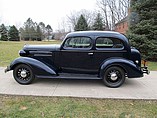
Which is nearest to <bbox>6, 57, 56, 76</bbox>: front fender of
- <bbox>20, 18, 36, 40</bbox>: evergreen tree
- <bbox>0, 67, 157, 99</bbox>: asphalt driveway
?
<bbox>0, 67, 157, 99</bbox>: asphalt driveway

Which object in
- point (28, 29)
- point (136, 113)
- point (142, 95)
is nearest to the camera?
point (136, 113)

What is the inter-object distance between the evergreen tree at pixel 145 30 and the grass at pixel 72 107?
694 centimetres

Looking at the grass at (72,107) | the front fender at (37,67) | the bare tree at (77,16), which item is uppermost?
the bare tree at (77,16)

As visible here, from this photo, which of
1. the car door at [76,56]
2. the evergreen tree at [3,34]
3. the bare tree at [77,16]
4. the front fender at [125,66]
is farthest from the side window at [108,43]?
the evergreen tree at [3,34]

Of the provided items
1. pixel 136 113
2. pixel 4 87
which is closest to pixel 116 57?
pixel 136 113

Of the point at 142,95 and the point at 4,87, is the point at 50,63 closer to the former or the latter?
the point at 4,87

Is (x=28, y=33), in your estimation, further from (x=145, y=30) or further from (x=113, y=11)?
(x=145, y=30)

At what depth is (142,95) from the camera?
15.4 feet

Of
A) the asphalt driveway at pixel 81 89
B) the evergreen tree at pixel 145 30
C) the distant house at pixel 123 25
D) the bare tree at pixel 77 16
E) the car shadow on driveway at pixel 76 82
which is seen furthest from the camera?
the bare tree at pixel 77 16

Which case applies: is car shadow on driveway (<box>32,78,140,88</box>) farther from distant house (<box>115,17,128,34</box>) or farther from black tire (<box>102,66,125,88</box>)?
distant house (<box>115,17,128,34</box>)

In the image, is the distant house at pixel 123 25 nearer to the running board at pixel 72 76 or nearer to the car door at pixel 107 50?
the car door at pixel 107 50

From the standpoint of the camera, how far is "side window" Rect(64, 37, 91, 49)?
550 cm

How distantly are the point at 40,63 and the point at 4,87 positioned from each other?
4.18 ft

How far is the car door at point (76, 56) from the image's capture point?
215 inches
